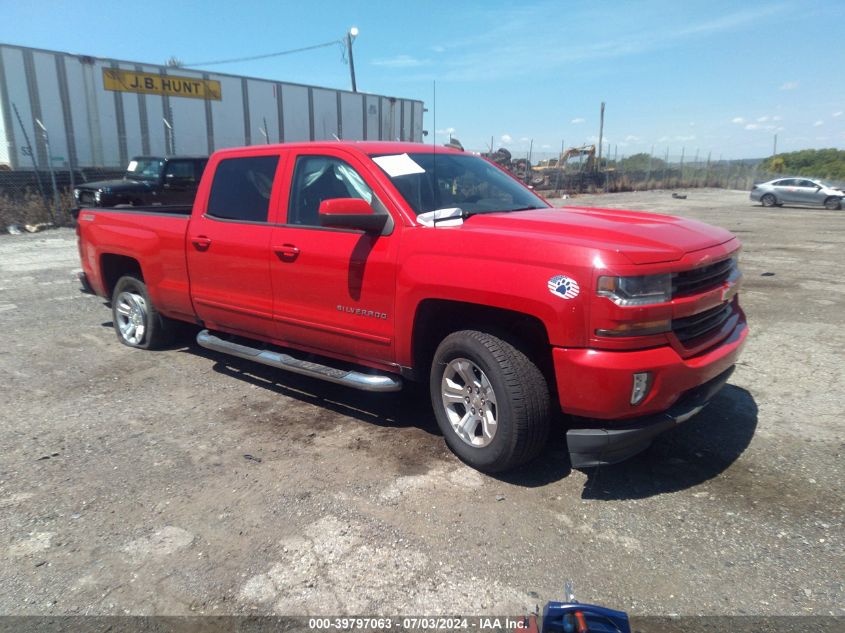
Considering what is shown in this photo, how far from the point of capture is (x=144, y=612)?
255 centimetres

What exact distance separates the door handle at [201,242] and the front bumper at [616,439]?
3287 mm

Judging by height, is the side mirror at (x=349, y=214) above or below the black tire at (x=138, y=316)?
above

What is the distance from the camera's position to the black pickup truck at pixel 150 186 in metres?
13.0

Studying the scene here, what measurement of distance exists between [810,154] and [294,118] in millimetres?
65328

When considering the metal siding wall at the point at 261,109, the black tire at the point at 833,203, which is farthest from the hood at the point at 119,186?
the black tire at the point at 833,203

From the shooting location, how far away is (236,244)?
473 cm

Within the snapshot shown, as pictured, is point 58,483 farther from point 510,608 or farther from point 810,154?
point 810,154

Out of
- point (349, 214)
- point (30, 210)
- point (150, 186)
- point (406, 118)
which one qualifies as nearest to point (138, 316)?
point (349, 214)

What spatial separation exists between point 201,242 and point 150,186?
962cm

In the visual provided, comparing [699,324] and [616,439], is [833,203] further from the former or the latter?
[616,439]

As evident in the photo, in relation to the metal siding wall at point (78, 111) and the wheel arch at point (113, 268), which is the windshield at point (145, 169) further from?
the wheel arch at point (113, 268)

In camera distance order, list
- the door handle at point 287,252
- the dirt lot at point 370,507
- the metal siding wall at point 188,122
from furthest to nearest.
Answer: the metal siding wall at point 188,122
the door handle at point 287,252
the dirt lot at point 370,507

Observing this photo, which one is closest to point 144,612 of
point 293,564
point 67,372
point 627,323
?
point 293,564

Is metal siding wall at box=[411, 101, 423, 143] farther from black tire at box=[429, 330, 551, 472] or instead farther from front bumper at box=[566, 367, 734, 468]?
front bumper at box=[566, 367, 734, 468]
